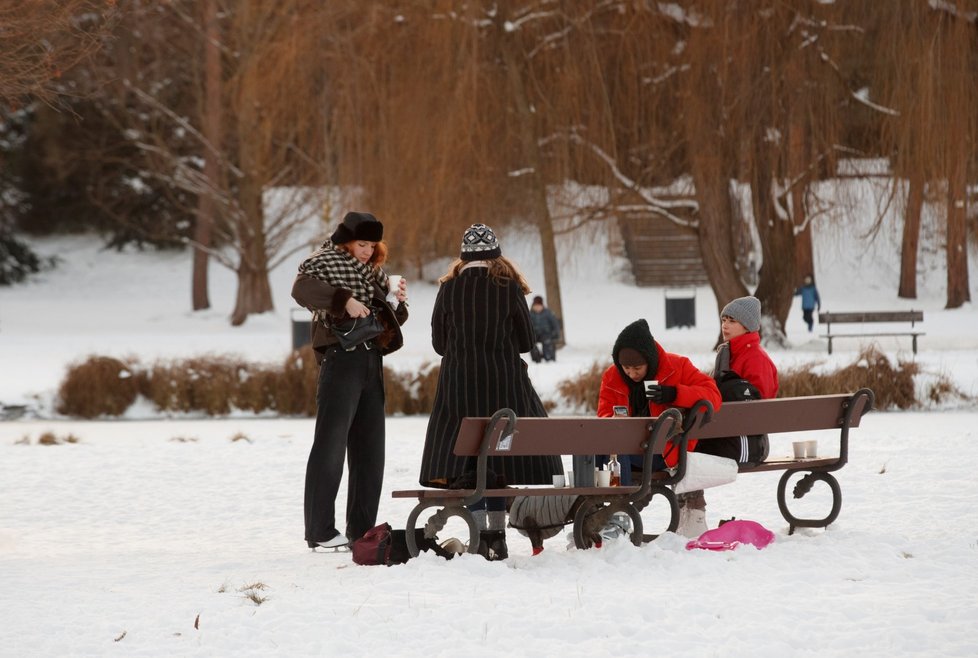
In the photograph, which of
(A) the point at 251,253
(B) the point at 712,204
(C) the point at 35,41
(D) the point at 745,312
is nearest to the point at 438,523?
(D) the point at 745,312

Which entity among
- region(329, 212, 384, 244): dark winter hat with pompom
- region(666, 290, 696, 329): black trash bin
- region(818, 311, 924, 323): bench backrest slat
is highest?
region(666, 290, 696, 329): black trash bin

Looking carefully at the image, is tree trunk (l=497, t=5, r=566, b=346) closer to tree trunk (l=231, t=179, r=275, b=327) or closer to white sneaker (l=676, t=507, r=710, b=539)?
tree trunk (l=231, t=179, r=275, b=327)

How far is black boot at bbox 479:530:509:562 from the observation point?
20.9 ft

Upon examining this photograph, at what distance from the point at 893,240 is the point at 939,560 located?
37.3ft

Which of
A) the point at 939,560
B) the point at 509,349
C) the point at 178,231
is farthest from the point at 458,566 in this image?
the point at 178,231

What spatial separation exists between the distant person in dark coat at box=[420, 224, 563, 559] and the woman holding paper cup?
0.35 meters

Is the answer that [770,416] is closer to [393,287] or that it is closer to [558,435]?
[558,435]

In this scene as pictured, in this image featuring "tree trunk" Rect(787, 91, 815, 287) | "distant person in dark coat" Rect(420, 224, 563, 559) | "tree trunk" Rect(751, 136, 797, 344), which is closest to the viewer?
"distant person in dark coat" Rect(420, 224, 563, 559)

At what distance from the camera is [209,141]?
109ft

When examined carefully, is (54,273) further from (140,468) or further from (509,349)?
(509,349)

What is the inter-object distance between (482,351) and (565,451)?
633mm

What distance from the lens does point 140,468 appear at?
10422 millimetres

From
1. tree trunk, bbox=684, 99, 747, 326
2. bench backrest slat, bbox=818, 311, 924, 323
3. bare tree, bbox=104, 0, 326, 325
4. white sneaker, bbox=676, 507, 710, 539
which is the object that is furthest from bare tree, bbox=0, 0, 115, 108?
bare tree, bbox=104, 0, 326, 325

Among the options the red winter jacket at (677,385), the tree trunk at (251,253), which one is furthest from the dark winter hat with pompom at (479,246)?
the tree trunk at (251,253)
